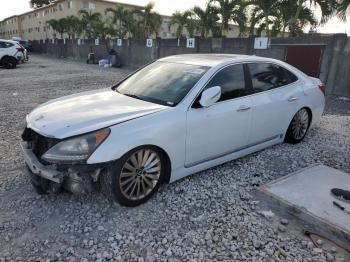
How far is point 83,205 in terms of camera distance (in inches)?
131

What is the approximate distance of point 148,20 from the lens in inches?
988

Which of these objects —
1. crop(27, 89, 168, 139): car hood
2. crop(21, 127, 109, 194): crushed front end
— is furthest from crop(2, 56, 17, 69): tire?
crop(21, 127, 109, 194): crushed front end

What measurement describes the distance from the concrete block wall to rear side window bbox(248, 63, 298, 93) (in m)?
5.92

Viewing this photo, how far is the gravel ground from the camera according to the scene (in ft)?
8.80

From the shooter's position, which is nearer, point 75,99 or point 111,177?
point 111,177

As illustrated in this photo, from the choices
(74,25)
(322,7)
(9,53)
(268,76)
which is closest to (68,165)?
(268,76)

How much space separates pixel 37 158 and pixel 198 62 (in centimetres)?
229

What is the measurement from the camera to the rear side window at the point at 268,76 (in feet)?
14.0

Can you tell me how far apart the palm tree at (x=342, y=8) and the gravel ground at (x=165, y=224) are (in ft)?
28.6

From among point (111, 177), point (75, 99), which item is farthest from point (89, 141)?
point (75, 99)

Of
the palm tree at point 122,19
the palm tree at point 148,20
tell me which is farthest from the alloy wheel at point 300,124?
the palm tree at point 122,19

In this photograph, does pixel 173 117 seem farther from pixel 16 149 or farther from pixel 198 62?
pixel 16 149

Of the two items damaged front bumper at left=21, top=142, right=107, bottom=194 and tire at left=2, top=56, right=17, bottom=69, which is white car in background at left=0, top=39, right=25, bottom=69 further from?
damaged front bumper at left=21, top=142, right=107, bottom=194

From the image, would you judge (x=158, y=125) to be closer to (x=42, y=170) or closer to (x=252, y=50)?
(x=42, y=170)
